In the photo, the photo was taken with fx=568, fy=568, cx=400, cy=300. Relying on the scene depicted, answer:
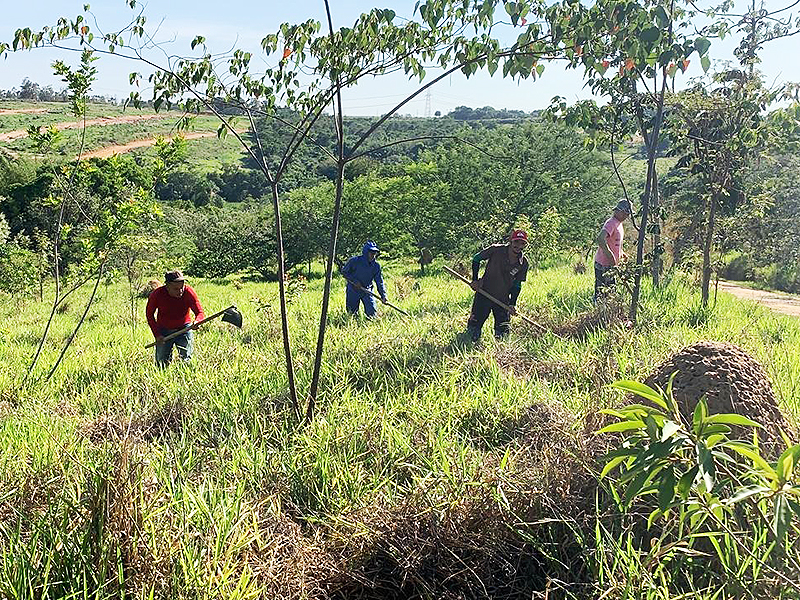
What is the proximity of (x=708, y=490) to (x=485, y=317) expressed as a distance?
544cm

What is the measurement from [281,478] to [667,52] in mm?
3291

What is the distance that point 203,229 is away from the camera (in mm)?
42156

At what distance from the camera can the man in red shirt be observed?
6.21 m

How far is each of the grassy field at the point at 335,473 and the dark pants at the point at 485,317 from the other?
29.4 inches

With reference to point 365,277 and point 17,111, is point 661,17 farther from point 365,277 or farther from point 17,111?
point 17,111

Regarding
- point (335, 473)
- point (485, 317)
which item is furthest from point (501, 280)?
point (335, 473)

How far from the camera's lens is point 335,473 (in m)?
3.24

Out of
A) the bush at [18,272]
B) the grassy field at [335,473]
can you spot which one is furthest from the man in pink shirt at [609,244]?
the bush at [18,272]

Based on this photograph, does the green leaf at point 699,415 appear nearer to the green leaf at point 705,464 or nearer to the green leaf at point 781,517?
the green leaf at point 705,464

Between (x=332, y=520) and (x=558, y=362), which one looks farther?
(x=558, y=362)

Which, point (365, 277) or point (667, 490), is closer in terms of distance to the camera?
point (667, 490)

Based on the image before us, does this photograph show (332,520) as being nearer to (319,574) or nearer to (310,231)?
(319,574)

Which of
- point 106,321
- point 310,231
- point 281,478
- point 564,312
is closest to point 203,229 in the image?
point 310,231

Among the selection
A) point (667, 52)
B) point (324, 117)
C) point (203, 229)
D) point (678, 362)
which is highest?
point (667, 52)
